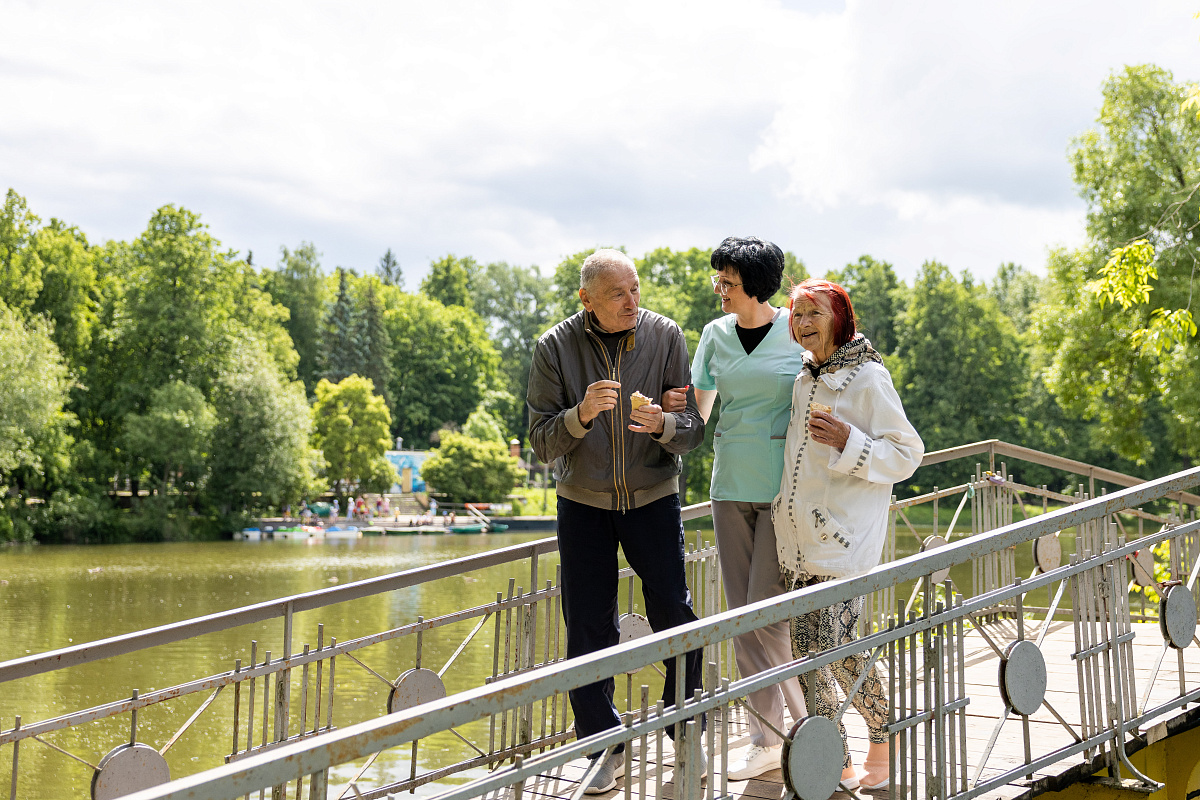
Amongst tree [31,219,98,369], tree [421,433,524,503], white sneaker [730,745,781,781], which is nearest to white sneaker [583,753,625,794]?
white sneaker [730,745,781,781]

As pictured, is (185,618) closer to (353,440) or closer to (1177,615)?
(1177,615)

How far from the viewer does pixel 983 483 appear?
22.4 feet

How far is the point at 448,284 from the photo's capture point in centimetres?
8256

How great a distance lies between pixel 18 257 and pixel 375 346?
3039cm

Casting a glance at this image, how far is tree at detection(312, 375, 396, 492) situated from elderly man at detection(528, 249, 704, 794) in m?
52.6

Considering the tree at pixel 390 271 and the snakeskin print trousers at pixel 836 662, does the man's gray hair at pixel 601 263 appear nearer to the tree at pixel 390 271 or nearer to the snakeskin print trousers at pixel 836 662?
the snakeskin print trousers at pixel 836 662

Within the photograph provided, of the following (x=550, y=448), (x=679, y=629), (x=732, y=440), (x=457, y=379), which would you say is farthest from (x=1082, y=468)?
(x=457, y=379)

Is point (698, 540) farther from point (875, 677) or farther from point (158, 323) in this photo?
point (158, 323)

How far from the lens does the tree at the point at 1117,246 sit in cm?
2328

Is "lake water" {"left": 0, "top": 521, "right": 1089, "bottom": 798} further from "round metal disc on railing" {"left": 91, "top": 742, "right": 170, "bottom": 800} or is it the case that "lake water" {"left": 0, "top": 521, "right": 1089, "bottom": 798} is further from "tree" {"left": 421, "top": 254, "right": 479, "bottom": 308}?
"tree" {"left": 421, "top": 254, "right": 479, "bottom": 308}

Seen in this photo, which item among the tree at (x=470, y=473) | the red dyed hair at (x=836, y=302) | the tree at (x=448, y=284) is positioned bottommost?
the tree at (x=470, y=473)

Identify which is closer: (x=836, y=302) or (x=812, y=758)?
(x=812, y=758)

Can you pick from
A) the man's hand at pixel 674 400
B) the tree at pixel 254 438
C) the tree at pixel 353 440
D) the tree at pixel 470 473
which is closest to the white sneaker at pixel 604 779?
the man's hand at pixel 674 400

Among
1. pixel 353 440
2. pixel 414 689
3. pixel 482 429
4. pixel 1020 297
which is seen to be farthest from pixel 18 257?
pixel 1020 297
